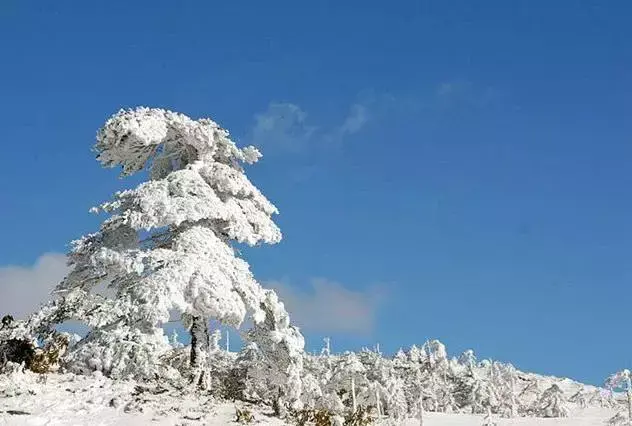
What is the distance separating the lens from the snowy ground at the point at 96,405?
18.5 metres

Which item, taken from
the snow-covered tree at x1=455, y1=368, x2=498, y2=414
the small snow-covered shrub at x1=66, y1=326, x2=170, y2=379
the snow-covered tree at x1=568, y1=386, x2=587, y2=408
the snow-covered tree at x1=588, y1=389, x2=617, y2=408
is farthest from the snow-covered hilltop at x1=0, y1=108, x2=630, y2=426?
the snow-covered tree at x1=588, y1=389, x2=617, y2=408

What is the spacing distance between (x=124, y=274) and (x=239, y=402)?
4.82 metres

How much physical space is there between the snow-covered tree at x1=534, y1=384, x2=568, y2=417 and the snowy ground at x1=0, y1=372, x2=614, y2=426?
92.1 m

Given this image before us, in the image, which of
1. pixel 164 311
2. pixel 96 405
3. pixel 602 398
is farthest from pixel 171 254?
pixel 602 398

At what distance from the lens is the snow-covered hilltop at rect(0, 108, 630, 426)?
19.3 m

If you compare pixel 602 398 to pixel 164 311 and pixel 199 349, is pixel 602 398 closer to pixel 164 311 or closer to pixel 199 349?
pixel 199 349

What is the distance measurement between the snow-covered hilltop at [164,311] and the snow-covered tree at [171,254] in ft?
0.11

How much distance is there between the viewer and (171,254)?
20.6 meters

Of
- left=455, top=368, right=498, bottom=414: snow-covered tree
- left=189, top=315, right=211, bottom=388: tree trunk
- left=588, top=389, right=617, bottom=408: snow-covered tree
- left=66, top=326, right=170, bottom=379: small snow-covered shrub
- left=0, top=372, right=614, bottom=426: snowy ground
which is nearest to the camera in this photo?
left=0, top=372, right=614, bottom=426: snowy ground

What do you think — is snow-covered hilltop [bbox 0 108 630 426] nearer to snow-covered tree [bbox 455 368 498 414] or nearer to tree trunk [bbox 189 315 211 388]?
tree trunk [bbox 189 315 211 388]

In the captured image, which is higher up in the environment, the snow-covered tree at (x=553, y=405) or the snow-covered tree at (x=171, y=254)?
the snow-covered tree at (x=553, y=405)

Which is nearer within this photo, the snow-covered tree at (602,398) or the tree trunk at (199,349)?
the tree trunk at (199,349)

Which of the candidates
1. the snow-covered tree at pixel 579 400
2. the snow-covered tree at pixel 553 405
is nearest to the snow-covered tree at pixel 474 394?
the snow-covered tree at pixel 553 405

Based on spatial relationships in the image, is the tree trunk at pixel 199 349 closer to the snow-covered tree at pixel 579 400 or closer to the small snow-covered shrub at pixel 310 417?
the small snow-covered shrub at pixel 310 417
